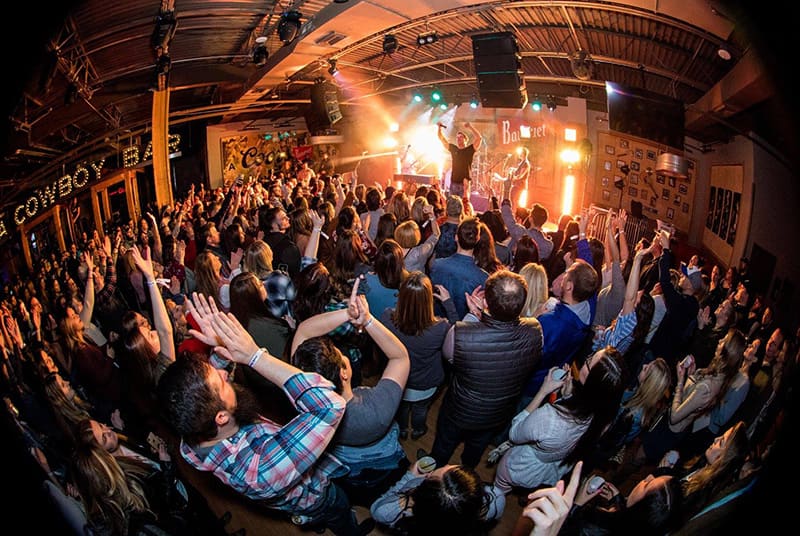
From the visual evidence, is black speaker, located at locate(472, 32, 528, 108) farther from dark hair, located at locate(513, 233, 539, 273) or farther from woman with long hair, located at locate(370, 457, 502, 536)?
woman with long hair, located at locate(370, 457, 502, 536)

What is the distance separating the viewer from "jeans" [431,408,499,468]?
225 centimetres

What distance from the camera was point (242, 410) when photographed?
4.86 ft

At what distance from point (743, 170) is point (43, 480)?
3464 mm

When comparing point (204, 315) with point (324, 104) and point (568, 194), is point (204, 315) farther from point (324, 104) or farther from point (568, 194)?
point (568, 194)

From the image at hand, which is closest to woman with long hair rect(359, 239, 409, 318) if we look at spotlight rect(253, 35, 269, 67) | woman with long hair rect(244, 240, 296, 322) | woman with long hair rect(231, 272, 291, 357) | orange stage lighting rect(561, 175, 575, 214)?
woman with long hair rect(244, 240, 296, 322)

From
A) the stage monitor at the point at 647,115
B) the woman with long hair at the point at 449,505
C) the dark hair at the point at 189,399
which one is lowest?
the woman with long hair at the point at 449,505

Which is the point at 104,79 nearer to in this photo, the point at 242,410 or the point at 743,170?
the point at 242,410

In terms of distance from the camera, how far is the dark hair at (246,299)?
7.50ft

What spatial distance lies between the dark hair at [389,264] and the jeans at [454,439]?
95 cm

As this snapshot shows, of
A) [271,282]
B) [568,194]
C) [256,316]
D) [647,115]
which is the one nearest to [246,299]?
[256,316]

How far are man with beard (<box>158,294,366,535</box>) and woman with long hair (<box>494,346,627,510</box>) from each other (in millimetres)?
1003

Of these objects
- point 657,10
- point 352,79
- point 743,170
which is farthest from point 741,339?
point 352,79

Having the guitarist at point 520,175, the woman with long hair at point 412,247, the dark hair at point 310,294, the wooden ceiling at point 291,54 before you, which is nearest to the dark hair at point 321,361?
the dark hair at point 310,294

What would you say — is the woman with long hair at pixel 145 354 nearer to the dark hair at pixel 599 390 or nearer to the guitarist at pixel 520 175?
the dark hair at pixel 599 390
